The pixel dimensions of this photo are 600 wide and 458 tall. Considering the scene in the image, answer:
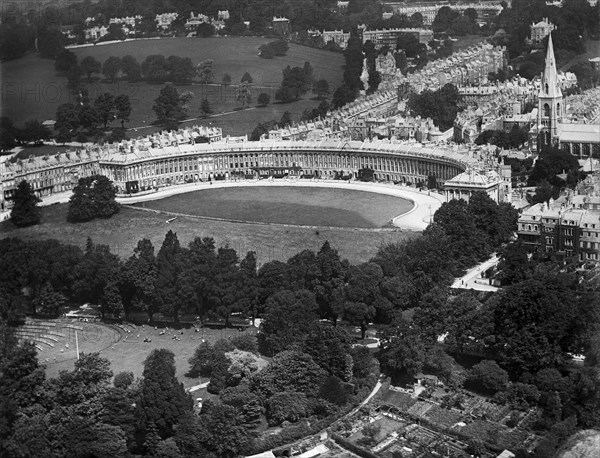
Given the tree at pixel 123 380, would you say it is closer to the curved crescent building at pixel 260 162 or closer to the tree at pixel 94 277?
the tree at pixel 94 277

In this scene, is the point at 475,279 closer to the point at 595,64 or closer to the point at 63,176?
the point at 63,176

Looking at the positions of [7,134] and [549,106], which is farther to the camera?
[7,134]

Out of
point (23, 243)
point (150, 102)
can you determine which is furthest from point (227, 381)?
point (150, 102)

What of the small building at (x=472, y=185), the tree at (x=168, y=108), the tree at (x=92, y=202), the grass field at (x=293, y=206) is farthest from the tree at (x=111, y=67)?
the small building at (x=472, y=185)

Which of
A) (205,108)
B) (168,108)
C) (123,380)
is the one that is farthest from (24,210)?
(205,108)

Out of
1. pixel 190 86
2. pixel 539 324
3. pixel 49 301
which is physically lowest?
pixel 49 301

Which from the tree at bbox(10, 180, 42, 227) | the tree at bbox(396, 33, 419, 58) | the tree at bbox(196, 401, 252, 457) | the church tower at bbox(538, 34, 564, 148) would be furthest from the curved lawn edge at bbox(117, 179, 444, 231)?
the tree at bbox(396, 33, 419, 58)

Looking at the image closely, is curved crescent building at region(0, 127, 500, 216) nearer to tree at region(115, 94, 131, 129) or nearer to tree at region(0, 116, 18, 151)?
tree at region(0, 116, 18, 151)

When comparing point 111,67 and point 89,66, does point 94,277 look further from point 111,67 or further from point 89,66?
point 111,67
